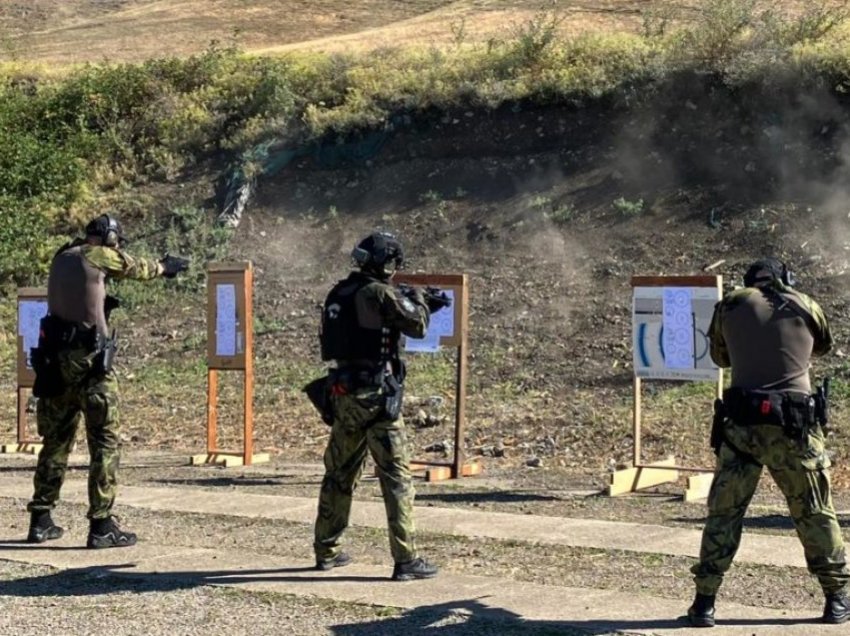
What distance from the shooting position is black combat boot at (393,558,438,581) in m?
8.05

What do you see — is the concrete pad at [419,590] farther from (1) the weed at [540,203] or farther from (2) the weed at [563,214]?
(1) the weed at [540,203]

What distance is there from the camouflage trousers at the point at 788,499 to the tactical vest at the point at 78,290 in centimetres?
440

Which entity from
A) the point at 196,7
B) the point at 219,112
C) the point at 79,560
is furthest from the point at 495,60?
the point at 196,7

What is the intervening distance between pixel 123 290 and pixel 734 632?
17.3 m

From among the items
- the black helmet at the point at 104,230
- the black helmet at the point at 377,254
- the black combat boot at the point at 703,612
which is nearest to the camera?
the black combat boot at the point at 703,612

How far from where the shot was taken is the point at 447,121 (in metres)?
24.3

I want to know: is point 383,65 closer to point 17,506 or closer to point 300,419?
point 300,419

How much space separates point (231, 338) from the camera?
14.1m

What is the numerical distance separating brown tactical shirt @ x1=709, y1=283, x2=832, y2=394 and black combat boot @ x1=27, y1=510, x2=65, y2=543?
5102mm

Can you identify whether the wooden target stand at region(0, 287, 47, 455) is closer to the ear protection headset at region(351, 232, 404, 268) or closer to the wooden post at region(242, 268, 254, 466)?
the wooden post at region(242, 268, 254, 466)

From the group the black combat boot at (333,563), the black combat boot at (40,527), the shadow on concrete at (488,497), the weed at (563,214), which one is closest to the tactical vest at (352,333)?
the black combat boot at (333,563)

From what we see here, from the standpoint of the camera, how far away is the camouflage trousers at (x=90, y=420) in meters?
9.14

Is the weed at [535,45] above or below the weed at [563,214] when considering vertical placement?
above

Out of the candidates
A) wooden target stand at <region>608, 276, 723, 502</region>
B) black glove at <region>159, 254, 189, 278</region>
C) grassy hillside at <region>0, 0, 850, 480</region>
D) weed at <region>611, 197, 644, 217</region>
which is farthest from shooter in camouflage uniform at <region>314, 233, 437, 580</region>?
weed at <region>611, 197, 644, 217</region>
